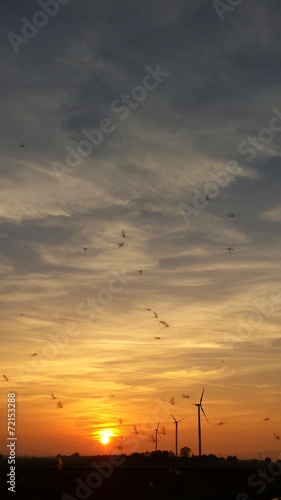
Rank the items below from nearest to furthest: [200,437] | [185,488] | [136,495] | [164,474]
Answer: [136,495]
[185,488]
[164,474]
[200,437]

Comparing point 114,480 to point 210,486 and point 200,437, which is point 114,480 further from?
point 200,437

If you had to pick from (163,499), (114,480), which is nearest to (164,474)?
(114,480)

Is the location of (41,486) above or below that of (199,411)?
below

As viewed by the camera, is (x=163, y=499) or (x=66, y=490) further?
(x=66, y=490)

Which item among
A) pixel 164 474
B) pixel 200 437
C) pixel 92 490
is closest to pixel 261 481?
pixel 164 474

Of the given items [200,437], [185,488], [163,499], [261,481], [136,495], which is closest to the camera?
[163,499]

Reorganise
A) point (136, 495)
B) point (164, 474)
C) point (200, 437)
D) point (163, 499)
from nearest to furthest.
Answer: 1. point (163, 499)
2. point (136, 495)
3. point (164, 474)
4. point (200, 437)

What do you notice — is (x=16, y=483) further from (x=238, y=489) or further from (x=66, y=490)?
(x=238, y=489)

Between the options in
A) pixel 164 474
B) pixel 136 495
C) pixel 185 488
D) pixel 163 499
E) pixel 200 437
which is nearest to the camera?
pixel 163 499

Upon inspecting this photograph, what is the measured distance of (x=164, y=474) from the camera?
107 m

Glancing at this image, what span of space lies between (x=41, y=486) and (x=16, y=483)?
5400 millimetres

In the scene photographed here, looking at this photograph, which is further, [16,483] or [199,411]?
[199,411]

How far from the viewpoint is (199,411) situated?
177 m

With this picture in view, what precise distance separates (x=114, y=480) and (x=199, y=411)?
85.0 metres
